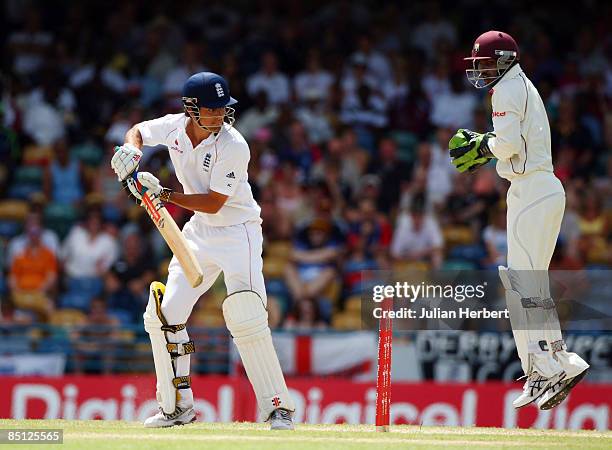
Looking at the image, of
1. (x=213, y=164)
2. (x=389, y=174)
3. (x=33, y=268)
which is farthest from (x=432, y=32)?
(x=213, y=164)

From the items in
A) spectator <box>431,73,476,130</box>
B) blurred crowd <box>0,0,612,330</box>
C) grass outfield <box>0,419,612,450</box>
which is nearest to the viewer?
grass outfield <box>0,419,612,450</box>

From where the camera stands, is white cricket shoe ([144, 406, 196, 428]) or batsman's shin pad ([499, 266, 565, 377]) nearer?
batsman's shin pad ([499, 266, 565, 377])

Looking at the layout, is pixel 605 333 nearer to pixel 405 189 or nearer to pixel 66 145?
pixel 405 189

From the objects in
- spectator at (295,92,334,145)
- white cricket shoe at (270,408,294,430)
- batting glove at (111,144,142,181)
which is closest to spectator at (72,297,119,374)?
spectator at (295,92,334,145)

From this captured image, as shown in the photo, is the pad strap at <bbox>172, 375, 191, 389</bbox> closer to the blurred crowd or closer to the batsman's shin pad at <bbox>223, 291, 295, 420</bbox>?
the batsman's shin pad at <bbox>223, 291, 295, 420</bbox>

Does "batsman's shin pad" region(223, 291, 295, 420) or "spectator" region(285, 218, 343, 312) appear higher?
"spectator" region(285, 218, 343, 312)

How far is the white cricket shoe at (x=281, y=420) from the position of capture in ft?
24.5

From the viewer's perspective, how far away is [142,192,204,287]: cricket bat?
24.1 ft

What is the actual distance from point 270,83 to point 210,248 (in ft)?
23.4

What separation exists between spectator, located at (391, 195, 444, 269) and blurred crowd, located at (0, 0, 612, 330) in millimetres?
20

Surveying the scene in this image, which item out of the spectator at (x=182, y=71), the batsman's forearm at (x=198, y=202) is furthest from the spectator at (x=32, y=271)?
the batsman's forearm at (x=198, y=202)

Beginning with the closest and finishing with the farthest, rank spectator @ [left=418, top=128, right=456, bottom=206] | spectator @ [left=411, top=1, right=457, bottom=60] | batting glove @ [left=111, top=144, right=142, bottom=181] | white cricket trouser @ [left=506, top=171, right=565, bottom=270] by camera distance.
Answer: batting glove @ [left=111, top=144, right=142, bottom=181], white cricket trouser @ [left=506, top=171, right=565, bottom=270], spectator @ [left=418, top=128, right=456, bottom=206], spectator @ [left=411, top=1, right=457, bottom=60]

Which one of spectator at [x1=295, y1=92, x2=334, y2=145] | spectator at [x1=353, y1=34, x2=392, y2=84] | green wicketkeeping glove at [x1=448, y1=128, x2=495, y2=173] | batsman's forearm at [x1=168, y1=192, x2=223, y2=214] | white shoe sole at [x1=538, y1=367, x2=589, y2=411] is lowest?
white shoe sole at [x1=538, y1=367, x2=589, y2=411]

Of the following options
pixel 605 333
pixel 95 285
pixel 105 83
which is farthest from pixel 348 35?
pixel 605 333
